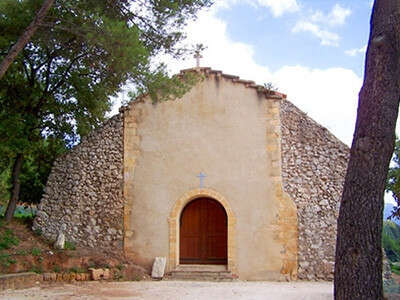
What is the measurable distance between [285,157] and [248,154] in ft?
3.06

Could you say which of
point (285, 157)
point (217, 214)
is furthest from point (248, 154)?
point (217, 214)

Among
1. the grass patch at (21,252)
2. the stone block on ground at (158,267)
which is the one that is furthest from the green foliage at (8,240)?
the stone block on ground at (158,267)

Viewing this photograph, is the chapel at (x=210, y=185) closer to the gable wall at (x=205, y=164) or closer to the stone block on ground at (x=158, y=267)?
the gable wall at (x=205, y=164)

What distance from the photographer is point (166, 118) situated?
12.7m

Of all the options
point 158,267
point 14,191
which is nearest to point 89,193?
point 14,191

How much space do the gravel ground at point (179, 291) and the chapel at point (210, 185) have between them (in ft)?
3.54

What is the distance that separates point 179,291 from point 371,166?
5.63m

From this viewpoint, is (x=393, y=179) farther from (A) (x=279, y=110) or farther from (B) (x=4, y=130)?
(B) (x=4, y=130)

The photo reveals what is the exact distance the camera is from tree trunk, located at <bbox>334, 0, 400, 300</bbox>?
16.2ft

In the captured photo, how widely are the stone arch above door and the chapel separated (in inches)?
1.0

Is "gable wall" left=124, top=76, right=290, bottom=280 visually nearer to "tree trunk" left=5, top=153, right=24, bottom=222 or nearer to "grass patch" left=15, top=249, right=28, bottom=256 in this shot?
"grass patch" left=15, top=249, right=28, bottom=256

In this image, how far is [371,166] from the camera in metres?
5.11

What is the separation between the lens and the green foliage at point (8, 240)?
1103 cm

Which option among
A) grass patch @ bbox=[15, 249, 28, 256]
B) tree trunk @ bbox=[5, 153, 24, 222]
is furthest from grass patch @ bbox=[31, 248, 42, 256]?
tree trunk @ bbox=[5, 153, 24, 222]
